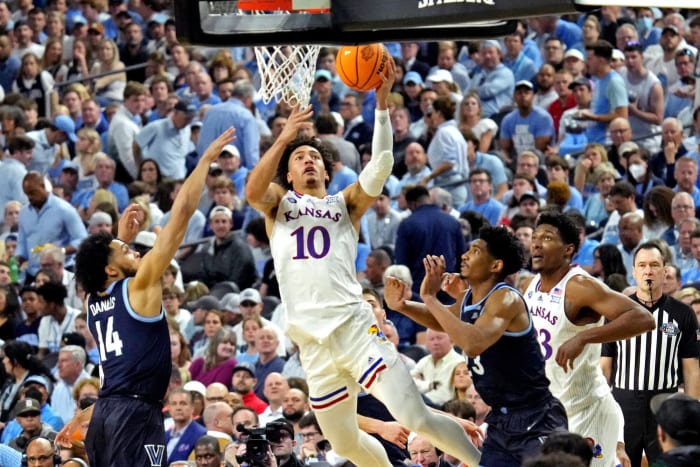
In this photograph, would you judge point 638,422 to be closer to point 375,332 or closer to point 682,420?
point 375,332

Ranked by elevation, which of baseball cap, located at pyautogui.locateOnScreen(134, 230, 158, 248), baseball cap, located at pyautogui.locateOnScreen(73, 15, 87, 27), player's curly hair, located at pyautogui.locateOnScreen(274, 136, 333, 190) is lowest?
baseball cap, located at pyautogui.locateOnScreen(134, 230, 158, 248)

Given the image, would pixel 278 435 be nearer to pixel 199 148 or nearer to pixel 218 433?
pixel 218 433

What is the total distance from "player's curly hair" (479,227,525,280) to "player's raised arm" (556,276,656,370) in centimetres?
52

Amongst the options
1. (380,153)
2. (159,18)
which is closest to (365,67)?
(380,153)

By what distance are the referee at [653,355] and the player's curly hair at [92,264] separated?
3.63 metres

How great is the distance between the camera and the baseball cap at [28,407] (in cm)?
1259

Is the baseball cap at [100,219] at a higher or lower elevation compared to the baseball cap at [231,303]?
higher

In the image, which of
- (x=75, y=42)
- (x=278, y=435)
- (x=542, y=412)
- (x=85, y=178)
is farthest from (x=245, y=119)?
(x=542, y=412)

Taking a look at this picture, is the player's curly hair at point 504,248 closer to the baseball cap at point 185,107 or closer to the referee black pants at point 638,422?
the referee black pants at point 638,422

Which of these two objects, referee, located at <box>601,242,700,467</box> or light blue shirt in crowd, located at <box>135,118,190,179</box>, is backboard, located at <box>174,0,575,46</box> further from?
light blue shirt in crowd, located at <box>135,118,190,179</box>

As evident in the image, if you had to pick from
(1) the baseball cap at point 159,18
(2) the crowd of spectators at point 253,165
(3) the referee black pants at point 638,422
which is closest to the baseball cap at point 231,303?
(2) the crowd of spectators at point 253,165

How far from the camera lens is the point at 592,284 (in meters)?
9.40

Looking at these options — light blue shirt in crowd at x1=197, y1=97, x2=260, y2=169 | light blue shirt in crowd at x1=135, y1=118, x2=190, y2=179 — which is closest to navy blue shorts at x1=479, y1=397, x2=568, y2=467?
light blue shirt in crowd at x1=197, y1=97, x2=260, y2=169

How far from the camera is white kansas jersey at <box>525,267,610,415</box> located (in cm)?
952
